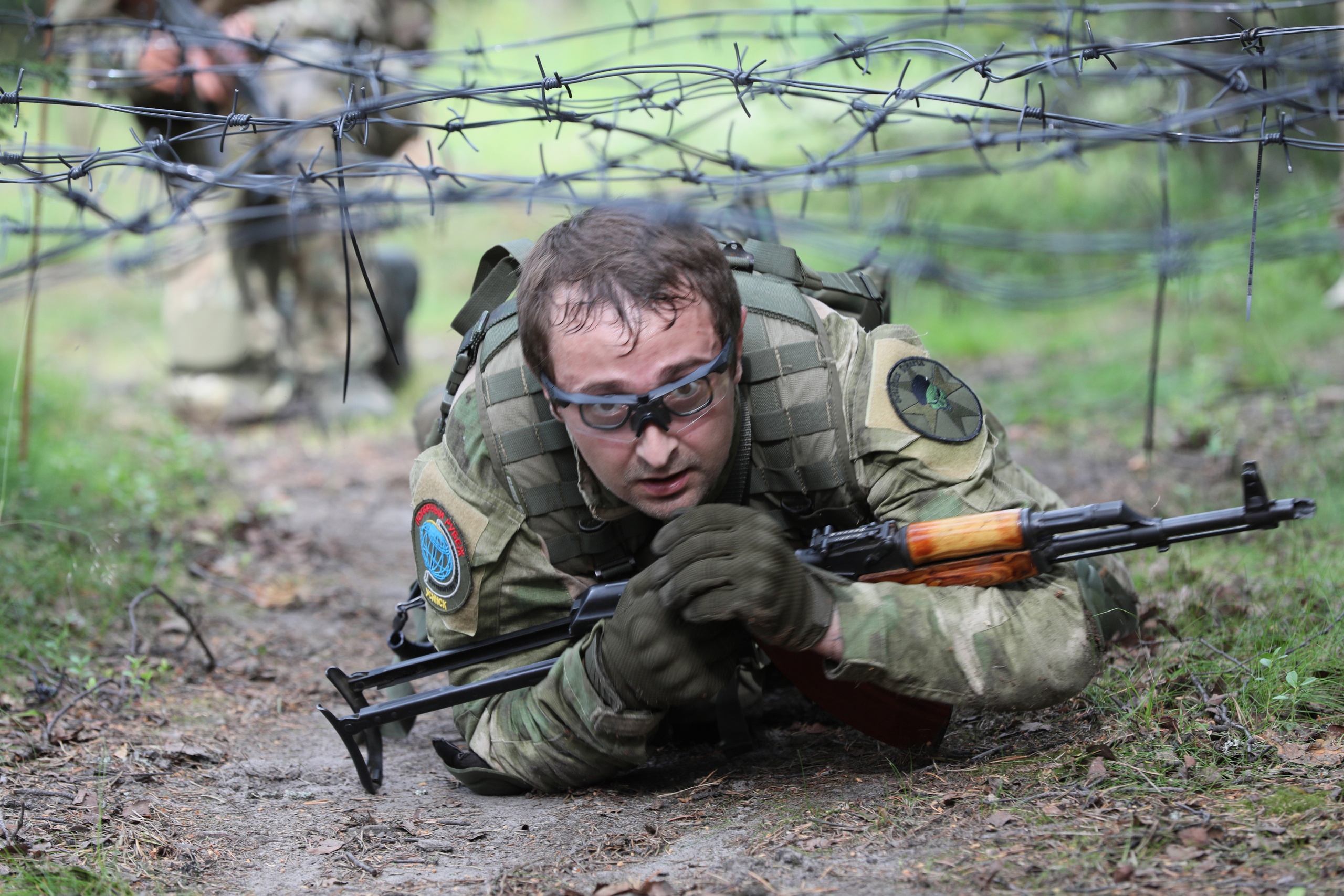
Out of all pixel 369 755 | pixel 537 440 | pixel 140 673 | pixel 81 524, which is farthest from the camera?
pixel 81 524

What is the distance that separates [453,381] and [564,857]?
1.44 meters

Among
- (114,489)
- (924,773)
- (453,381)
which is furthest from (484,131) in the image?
(924,773)

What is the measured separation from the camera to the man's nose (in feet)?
8.30

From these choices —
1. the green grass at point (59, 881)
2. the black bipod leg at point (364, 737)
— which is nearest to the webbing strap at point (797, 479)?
the black bipod leg at point (364, 737)

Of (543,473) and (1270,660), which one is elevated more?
(543,473)

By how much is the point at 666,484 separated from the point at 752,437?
293 mm

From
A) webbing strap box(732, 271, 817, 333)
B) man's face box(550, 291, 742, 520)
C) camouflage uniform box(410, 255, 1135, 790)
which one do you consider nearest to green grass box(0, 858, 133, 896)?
camouflage uniform box(410, 255, 1135, 790)

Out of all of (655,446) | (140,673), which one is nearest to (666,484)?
(655,446)

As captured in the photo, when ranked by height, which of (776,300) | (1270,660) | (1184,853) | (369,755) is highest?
(776,300)

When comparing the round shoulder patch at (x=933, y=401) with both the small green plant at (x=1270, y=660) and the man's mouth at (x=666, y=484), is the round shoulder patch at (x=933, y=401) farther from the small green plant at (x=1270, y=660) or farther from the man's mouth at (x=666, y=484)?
the small green plant at (x=1270, y=660)

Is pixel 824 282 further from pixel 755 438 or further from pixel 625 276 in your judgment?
pixel 625 276

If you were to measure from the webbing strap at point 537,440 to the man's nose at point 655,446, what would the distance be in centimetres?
36

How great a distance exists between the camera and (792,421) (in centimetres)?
277

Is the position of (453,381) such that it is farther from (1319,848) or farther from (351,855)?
(1319,848)
